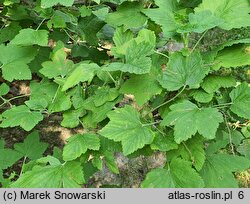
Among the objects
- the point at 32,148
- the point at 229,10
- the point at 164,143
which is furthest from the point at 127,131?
the point at 32,148

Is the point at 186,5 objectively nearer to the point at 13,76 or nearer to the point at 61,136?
the point at 13,76

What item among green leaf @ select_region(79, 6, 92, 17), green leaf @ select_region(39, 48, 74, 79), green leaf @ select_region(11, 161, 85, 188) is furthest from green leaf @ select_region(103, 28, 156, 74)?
green leaf @ select_region(79, 6, 92, 17)

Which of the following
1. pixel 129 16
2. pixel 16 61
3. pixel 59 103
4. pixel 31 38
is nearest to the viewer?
pixel 59 103

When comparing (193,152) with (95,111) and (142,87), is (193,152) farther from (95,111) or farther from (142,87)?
(95,111)

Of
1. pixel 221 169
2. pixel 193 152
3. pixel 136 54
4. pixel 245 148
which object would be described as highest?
pixel 136 54

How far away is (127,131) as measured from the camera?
1614 millimetres

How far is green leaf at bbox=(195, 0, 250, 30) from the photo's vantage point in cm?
173

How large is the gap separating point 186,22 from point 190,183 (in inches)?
29.4

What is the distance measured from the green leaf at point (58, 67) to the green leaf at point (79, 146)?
0.43 metres

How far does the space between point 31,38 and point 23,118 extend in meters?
0.50

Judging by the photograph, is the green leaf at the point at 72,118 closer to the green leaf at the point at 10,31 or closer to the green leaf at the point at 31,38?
the green leaf at the point at 31,38

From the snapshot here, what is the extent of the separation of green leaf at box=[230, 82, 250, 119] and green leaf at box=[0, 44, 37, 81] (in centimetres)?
116

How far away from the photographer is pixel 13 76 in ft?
7.15

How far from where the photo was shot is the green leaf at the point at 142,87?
1.70 m
